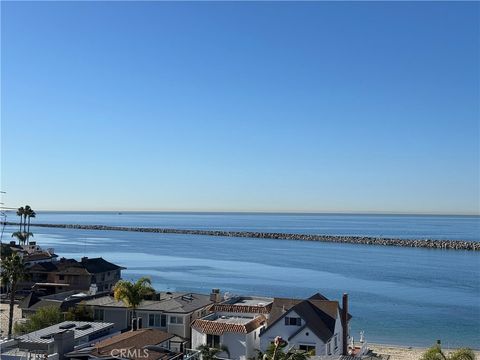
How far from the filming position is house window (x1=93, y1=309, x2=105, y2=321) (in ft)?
128

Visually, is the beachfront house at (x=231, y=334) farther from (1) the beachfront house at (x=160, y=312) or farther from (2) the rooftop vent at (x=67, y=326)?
(2) the rooftop vent at (x=67, y=326)

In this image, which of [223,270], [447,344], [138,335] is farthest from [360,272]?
[138,335]


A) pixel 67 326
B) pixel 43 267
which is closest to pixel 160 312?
pixel 67 326

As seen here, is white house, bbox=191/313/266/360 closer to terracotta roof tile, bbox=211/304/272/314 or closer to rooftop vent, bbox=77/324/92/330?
terracotta roof tile, bbox=211/304/272/314

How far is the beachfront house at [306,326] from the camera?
33688 mm

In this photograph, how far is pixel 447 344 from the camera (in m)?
55.7

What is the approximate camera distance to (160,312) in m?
36.8

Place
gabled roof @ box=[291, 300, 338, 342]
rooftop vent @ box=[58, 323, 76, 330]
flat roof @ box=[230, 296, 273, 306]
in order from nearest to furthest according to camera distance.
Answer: rooftop vent @ box=[58, 323, 76, 330] < gabled roof @ box=[291, 300, 338, 342] < flat roof @ box=[230, 296, 273, 306]

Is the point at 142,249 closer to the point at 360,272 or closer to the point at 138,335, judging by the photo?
the point at 360,272

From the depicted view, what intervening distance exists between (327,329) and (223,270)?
8331 cm

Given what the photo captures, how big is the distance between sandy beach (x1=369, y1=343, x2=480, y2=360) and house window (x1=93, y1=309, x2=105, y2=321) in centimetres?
2388

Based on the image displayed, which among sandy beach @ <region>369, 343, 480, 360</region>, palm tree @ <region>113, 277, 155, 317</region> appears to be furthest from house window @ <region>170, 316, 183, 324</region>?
sandy beach @ <region>369, 343, 480, 360</region>

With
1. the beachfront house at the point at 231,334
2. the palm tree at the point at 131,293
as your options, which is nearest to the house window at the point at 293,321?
the beachfront house at the point at 231,334

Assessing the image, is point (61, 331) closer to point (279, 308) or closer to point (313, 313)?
point (279, 308)
